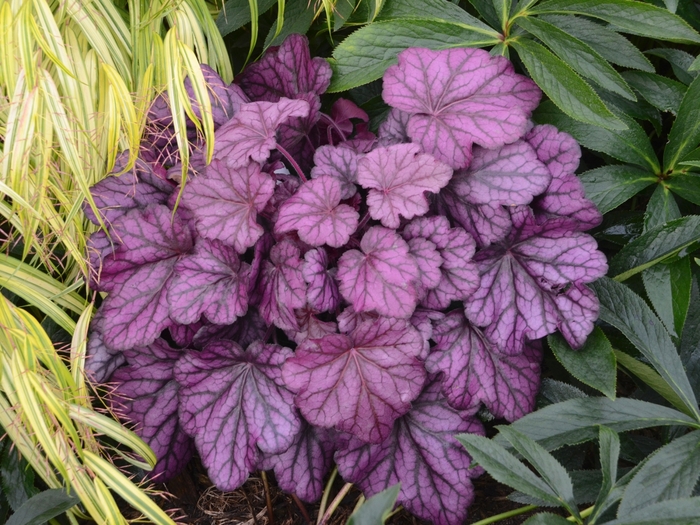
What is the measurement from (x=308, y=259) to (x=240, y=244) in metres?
0.11

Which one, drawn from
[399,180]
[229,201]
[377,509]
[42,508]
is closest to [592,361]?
[399,180]

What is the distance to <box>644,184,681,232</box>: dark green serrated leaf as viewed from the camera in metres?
1.07

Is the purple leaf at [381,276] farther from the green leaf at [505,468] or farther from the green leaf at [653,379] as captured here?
the green leaf at [653,379]

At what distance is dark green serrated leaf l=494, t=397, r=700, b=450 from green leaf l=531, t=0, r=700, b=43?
616 millimetres

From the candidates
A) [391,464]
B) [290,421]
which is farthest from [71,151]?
[391,464]

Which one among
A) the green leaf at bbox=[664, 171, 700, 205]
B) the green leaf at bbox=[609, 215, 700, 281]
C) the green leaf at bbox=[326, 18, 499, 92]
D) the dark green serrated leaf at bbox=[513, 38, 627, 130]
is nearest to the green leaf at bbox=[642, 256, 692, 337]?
the green leaf at bbox=[609, 215, 700, 281]

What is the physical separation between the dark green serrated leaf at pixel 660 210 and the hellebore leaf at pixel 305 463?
0.67 metres

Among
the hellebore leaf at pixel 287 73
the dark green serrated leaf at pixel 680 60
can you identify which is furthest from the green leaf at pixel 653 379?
the hellebore leaf at pixel 287 73

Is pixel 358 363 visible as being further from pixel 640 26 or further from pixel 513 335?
pixel 640 26

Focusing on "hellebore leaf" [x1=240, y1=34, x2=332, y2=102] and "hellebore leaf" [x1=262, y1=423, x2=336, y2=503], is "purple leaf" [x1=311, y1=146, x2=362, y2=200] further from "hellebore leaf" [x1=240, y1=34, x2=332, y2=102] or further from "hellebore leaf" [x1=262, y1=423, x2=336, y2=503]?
"hellebore leaf" [x1=262, y1=423, x2=336, y2=503]

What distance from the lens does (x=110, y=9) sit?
1056 millimetres

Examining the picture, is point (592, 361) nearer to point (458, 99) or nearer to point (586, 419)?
point (586, 419)

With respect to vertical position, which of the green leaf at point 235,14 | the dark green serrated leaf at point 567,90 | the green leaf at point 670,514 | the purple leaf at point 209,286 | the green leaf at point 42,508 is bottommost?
the green leaf at point 42,508

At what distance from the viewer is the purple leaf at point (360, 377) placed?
2.97 ft
